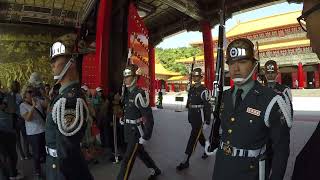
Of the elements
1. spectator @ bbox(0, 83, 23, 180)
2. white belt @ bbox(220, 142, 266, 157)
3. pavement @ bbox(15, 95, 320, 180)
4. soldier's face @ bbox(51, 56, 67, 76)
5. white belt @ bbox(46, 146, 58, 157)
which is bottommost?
pavement @ bbox(15, 95, 320, 180)

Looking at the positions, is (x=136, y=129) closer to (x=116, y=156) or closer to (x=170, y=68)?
(x=116, y=156)

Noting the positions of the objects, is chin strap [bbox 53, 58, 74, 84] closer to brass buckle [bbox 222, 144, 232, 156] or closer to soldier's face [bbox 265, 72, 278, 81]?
brass buckle [bbox 222, 144, 232, 156]

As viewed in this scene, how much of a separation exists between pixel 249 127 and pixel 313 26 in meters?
1.28

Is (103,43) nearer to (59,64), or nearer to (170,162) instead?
(170,162)

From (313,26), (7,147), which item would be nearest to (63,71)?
(313,26)

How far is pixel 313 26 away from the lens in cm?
143

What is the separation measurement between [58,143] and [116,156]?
4593mm

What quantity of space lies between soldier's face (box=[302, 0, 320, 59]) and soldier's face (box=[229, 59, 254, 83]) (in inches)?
48.9

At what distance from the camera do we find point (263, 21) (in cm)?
4034

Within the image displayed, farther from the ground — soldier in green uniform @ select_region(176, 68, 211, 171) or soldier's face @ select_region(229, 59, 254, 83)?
soldier's face @ select_region(229, 59, 254, 83)

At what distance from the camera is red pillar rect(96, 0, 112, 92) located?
8859mm

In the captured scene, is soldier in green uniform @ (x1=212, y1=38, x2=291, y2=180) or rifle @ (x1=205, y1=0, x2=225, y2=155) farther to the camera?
rifle @ (x1=205, y1=0, x2=225, y2=155)

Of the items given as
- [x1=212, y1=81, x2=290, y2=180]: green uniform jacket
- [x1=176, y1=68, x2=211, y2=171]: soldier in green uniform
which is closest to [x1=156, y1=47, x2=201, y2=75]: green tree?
[x1=176, y1=68, x2=211, y2=171]: soldier in green uniform

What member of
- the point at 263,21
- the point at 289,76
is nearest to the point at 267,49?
the point at 289,76
